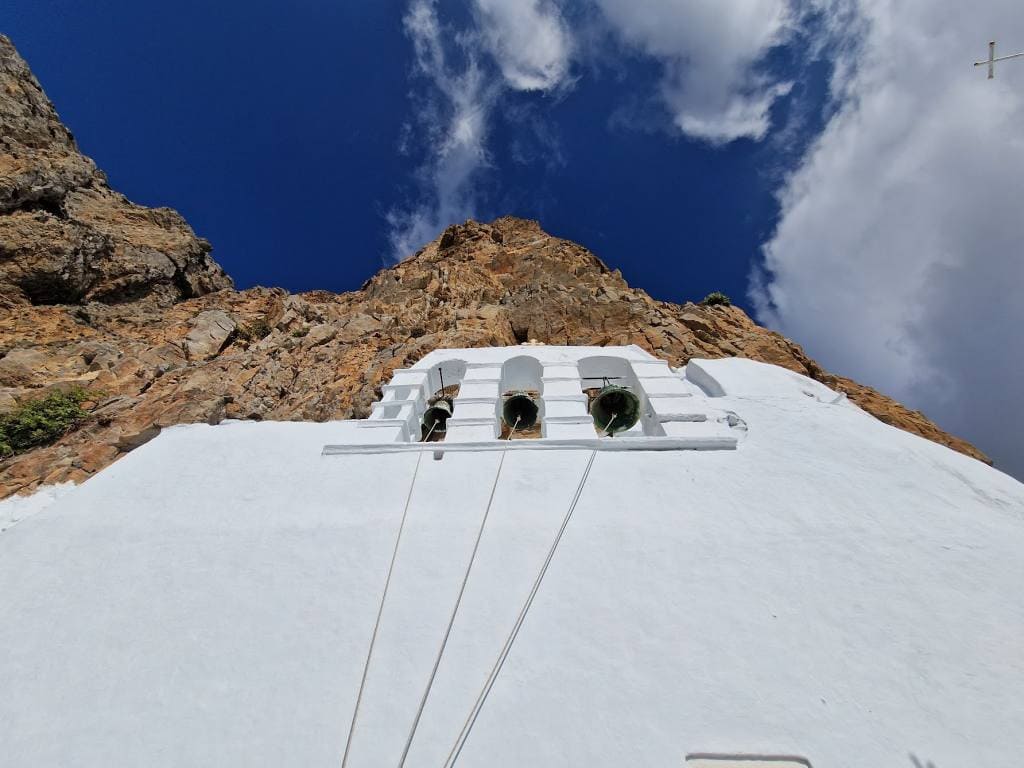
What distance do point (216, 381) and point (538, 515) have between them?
7.39 metres

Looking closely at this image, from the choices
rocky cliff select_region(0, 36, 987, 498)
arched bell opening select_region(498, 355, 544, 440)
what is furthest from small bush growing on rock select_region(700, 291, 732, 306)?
arched bell opening select_region(498, 355, 544, 440)

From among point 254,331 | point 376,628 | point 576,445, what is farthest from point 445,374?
point 254,331

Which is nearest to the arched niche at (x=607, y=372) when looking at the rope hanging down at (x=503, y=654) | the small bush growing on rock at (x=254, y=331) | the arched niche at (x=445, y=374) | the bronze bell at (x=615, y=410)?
the bronze bell at (x=615, y=410)

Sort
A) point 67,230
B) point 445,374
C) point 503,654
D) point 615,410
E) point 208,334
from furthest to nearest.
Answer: point 67,230 < point 208,334 < point 445,374 < point 615,410 < point 503,654

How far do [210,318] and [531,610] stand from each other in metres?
16.0

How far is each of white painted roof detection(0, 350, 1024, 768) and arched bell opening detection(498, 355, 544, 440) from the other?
68.8 inches

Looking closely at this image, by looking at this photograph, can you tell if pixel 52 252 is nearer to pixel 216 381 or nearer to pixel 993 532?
pixel 216 381

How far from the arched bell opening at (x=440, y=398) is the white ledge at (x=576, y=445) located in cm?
94

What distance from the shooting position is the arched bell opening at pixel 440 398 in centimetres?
618

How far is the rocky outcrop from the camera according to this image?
15984 millimetres

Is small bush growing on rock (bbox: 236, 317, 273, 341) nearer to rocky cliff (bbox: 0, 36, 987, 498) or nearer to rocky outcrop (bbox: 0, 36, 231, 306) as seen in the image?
rocky cliff (bbox: 0, 36, 987, 498)

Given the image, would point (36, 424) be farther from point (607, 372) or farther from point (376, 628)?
point (607, 372)

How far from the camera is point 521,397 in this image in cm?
654

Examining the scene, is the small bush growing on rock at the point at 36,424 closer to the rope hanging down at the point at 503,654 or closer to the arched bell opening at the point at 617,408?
the rope hanging down at the point at 503,654
